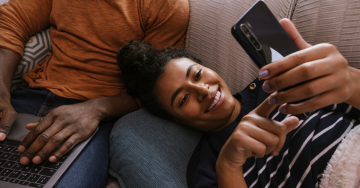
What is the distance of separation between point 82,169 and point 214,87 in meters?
0.60

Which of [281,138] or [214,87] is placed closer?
[281,138]

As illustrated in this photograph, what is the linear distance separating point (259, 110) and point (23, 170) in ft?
2.76

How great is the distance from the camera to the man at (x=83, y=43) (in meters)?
1.05

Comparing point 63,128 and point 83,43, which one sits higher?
point 83,43

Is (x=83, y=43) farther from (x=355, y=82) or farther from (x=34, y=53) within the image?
(x=355, y=82)

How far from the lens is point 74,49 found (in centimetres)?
115

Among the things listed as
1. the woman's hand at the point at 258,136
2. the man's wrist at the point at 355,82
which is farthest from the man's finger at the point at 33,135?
the man's wrist at the point at 355,82

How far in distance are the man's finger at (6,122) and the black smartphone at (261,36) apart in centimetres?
93

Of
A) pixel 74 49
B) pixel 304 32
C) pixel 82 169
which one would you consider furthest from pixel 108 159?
pixel 304 32

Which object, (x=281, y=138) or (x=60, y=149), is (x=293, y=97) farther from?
(x=60, y=149)

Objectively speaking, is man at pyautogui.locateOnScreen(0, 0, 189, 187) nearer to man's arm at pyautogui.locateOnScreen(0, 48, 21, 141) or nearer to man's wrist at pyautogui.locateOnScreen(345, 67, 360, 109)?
man's arm at pyautogui.locateOnScreen(0, 48, 21, 141)

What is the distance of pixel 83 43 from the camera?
1130 mm

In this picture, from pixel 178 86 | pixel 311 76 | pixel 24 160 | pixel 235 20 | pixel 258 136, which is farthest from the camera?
pixel 235 20

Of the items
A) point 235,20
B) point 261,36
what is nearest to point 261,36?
point 261,36
